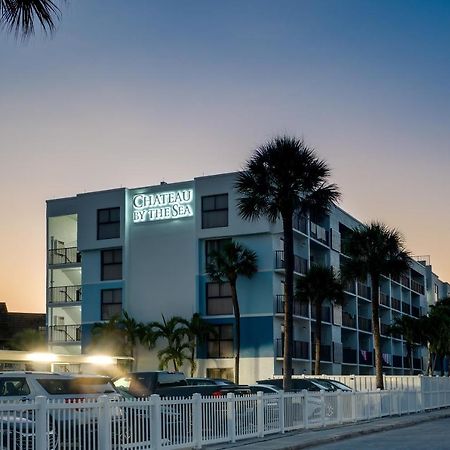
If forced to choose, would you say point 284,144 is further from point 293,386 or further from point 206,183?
point 206,183

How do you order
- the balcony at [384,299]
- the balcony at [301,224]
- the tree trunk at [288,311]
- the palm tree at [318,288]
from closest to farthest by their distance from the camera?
the tree trunk at [288,311] < the palm tree at [318,288] < the balcony at [301,224] < the balcony at [384,299]

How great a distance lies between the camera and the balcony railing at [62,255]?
213ft

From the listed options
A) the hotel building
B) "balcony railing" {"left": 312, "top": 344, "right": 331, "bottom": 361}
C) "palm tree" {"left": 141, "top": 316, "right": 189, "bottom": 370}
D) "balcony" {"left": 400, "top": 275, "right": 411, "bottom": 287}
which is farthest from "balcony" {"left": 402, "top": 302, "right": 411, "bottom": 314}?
"palm tree" {"left": 141, "top": 316, "right": 189, "bottom": 370}

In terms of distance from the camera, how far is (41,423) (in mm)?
14625

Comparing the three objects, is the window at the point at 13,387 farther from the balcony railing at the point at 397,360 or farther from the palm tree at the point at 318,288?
the balcony railing at the point at 397,360

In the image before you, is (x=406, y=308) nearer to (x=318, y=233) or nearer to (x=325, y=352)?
(x=318, y=233)

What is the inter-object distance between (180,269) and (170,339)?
5.23 m

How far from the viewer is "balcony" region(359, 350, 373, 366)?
71.9m

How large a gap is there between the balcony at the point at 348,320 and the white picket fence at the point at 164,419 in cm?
3781

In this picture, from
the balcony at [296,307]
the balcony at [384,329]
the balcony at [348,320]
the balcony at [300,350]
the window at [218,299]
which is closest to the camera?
the balcony at [296,307]

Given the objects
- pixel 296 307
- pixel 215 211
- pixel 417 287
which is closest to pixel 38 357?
pixel 215 211

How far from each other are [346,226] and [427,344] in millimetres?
18851

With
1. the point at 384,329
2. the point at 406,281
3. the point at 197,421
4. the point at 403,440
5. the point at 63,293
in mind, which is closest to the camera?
the point at 197,421

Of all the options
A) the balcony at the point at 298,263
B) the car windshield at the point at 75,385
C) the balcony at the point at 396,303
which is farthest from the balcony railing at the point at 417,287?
the car windshield at the point at 75,385
